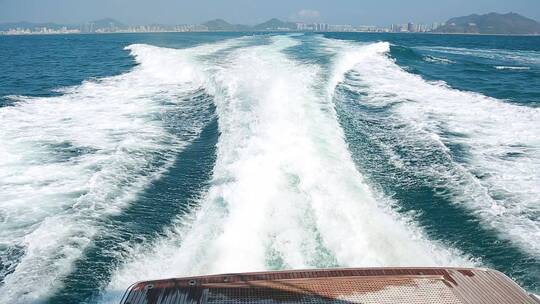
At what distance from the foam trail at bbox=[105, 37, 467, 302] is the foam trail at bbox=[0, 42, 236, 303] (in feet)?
4.39

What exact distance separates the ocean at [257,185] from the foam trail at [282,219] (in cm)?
3

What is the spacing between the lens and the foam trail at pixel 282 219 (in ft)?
19.5

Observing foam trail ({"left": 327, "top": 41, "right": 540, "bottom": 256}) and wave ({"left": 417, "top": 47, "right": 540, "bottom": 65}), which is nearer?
foam trail ({"left": 327, "top": 41, "right": 540, "bottom": 256})

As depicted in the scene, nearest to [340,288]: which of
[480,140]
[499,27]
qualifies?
[480,140]

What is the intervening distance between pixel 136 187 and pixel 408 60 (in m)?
28.2

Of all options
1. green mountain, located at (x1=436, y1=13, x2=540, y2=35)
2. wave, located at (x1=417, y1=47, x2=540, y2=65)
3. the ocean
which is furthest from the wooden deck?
green mountain, located at (x1=436, y1=13, x2=540, y2=35)

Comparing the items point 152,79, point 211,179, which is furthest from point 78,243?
point 152,79

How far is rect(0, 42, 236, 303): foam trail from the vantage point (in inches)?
Answer: 236

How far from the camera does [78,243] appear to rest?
6.36 metres

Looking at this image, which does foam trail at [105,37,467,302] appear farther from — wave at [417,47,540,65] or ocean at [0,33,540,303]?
wave at [417,47,540,65]

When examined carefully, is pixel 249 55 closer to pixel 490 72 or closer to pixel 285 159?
pixel 490 72

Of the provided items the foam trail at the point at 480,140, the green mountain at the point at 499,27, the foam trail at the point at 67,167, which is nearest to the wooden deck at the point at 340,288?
the foam trail at the point at 67,167

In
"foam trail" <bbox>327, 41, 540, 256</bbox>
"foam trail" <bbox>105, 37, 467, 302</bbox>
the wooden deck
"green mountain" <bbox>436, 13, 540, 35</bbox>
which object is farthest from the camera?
"green mountain" <bbox>436, 13, 540, 35</bbox>

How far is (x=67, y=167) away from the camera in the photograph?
31.1 ft
